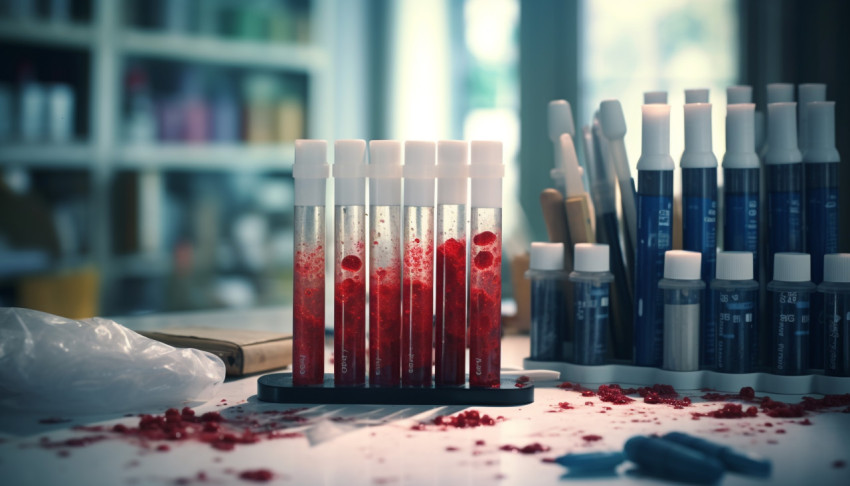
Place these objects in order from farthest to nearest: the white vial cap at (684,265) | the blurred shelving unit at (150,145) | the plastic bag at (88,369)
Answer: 1. the blurred shelving unit at (150,145)
2. the white vial cap at (684,265)
3. the plastic bag at (88,369)

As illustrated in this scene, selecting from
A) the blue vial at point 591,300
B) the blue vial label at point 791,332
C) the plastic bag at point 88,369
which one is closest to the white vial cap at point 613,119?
the blue vial at point 591,300

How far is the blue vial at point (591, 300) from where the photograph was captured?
94cm

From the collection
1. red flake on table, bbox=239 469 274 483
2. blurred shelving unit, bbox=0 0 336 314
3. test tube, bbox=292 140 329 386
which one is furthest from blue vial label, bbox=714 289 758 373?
blurred shelving unit, bbox=0 0 336 314

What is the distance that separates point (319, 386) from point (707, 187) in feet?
1.63

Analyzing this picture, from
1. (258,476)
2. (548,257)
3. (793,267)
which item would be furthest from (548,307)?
(258,476)

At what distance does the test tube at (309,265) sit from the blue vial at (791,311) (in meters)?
0.50

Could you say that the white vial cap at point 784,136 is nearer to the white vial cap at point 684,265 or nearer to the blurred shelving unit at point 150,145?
the white vial cap at point 684,265

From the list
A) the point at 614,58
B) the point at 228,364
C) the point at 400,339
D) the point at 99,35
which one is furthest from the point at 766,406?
the point at 99,35

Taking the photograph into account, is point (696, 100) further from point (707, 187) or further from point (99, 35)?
point (99, 35)

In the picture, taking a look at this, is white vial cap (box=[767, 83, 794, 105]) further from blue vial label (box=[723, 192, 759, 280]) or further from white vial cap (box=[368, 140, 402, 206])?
white vial cap (box=[368, 140, 402, 206])

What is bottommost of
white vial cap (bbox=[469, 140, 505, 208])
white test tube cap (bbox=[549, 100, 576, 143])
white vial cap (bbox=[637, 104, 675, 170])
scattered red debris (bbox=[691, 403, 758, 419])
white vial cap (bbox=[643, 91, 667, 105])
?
scattered red debris (bbox=[691, 403, 758, 419])

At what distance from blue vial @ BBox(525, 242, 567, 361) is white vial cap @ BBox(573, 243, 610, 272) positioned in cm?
5

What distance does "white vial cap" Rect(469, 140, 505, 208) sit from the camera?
2.75ft

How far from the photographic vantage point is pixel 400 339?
858 millimetres
